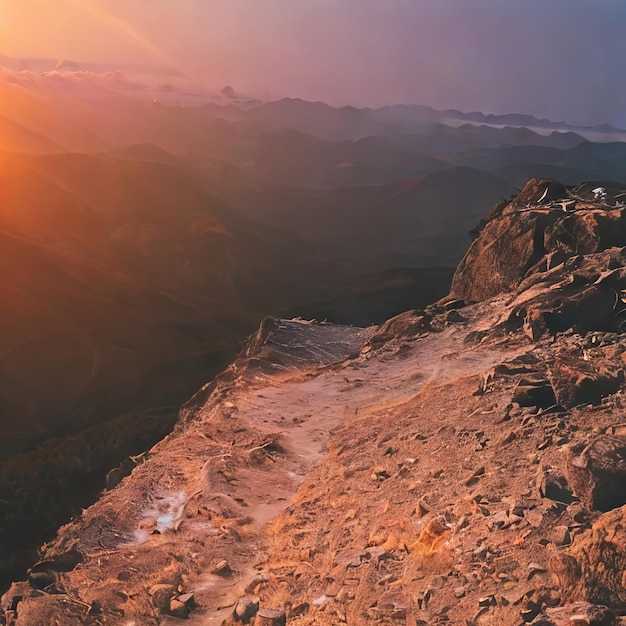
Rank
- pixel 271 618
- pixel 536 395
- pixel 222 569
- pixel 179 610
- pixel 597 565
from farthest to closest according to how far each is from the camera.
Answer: pixel 536 395 → pixel 222 569 → pixel 179 610 → pixel 271 618 → pixel 597 565

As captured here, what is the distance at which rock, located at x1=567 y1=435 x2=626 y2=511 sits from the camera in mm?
5344

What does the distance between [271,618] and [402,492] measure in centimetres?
257

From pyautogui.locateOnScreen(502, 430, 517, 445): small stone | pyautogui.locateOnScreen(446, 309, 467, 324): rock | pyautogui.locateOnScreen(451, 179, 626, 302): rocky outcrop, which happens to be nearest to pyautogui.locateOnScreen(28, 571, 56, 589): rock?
pyautogui.locateOnScreen(502, 430, 517, 445): small stone

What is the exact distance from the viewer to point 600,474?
544 centimetres

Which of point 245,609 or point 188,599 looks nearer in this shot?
point 245,609

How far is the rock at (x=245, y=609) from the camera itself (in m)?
6.11

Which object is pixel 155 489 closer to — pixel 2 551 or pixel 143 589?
pixel 143 589

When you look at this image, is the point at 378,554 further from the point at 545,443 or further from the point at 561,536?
the point at 545,443

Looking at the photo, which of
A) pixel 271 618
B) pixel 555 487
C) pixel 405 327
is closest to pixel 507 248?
pixel 405 327

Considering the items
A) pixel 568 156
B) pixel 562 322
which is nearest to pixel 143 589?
pixel 562 322

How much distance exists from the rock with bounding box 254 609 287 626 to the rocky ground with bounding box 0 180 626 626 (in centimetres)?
2

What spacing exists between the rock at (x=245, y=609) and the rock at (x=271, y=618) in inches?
7.1

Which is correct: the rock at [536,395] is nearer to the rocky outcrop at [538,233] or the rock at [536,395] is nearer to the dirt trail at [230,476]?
the dirt trail at [230,476]

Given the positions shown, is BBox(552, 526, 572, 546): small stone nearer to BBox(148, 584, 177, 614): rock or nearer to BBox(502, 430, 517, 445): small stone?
BBox(502, 430, 517, 445): small stone
